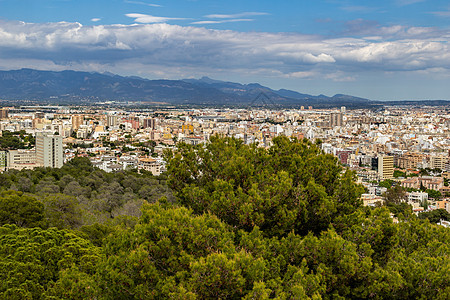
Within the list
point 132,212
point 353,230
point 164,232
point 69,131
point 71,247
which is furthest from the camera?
point 69,131

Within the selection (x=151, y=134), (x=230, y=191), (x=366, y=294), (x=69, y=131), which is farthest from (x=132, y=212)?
(x=69, y=131)

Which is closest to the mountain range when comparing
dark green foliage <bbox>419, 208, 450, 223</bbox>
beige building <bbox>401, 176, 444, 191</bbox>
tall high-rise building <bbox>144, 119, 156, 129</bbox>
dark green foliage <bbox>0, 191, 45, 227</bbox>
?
tall high-rise building <bbox>144, 119, 156, 129</bbox>

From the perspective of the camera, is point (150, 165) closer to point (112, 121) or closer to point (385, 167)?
point (385, 167)

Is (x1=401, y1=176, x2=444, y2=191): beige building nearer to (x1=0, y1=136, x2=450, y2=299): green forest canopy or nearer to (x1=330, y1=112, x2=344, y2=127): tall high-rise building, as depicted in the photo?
(x1=0, y1=136, x2=450, y2=299): green forest canopy

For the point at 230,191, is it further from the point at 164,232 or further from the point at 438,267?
the point at 438,267

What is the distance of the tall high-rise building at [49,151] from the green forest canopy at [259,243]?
2985 centimetres

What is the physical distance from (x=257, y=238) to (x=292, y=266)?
403 mm

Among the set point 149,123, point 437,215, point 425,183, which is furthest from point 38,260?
point 149,123

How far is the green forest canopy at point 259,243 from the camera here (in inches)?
156

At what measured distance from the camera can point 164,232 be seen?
4.19 meters

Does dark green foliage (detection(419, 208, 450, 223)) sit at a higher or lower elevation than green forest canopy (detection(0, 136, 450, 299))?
lower

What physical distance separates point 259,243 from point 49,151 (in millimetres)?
33415

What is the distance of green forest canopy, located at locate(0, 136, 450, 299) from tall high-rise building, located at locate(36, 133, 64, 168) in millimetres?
29845

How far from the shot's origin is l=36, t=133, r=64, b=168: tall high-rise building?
115 feet
